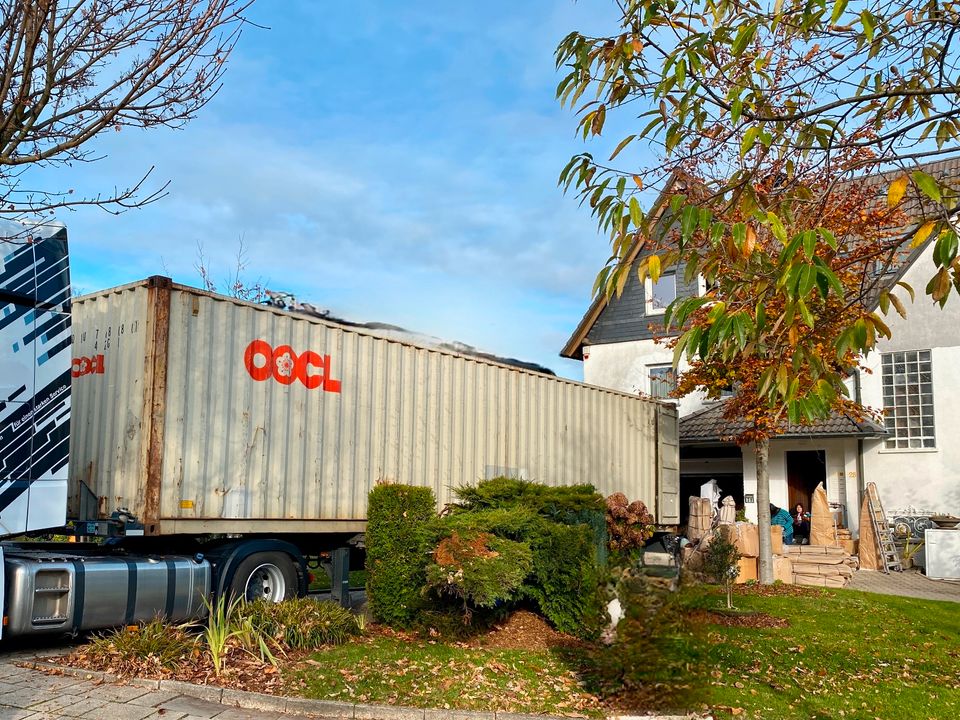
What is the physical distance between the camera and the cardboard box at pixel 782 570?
15.4 metres

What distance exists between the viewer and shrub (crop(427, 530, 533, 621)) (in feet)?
27.3

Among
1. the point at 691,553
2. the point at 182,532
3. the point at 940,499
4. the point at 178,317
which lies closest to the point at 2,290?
the point at 178,317

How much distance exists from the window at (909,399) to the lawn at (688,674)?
35.5 ft

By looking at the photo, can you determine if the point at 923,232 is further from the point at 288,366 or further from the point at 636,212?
the point at 288,366

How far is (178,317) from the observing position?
8.98 m

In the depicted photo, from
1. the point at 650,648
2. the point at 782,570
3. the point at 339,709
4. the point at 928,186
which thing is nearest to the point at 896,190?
the point at 928,186

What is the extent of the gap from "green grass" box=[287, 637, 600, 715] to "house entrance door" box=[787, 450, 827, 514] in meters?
15.5

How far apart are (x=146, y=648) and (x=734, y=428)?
55.3 ft

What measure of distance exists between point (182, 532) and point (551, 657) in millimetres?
3922

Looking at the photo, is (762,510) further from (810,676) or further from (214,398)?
(214,398)

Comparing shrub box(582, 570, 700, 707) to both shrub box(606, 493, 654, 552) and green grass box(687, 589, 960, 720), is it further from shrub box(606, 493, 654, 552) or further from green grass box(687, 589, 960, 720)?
shrub box(606, 493, 654, 552)

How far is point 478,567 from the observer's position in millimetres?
8391

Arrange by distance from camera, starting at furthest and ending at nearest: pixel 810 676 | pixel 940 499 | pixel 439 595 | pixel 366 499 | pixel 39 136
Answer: pixel 940 499
pixel 366 499
pixel 439 595
pixel 810 676
pixel 39 136

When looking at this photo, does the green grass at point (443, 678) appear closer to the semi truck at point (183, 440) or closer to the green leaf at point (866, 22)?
the semi truck at point (183, 440)
